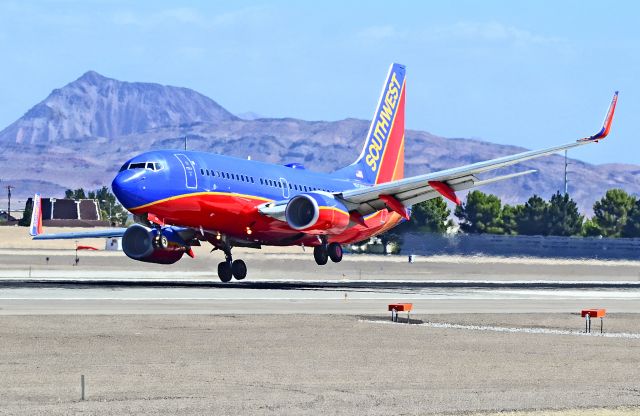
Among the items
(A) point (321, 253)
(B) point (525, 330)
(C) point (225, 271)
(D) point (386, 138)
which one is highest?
(D) point (386, 138)

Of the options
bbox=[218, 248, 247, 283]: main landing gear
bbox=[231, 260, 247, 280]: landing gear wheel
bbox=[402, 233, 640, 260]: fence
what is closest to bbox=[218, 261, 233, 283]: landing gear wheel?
bbox=[218, 248, 247, 283]: main landing gear

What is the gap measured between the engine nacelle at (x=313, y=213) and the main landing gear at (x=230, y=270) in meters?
6.73

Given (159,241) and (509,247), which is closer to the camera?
(159,241)

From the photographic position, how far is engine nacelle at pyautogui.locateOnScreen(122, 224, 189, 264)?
62000 millimetres

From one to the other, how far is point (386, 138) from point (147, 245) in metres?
18.6

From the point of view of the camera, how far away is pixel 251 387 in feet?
73.0

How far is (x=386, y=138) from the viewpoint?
2977 inches

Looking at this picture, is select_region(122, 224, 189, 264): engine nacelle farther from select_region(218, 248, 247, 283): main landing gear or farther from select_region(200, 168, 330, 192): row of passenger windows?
select_region(200, 168, 330, 192): row of passenger windows

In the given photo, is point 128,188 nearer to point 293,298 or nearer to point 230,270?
point 293,298

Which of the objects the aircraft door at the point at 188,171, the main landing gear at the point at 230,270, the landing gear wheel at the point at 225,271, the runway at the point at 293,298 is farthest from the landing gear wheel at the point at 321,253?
the aircraft door at the point at 188,171

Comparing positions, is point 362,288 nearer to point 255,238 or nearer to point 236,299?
point 255,238

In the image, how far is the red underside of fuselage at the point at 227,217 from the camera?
56.4 meters

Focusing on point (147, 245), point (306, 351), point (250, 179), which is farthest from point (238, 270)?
point (306, 351)

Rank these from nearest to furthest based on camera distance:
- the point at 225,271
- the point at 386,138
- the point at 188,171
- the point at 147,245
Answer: the point at 188,171, the point at 147,245, the point at 225,271, the point at 386,138
